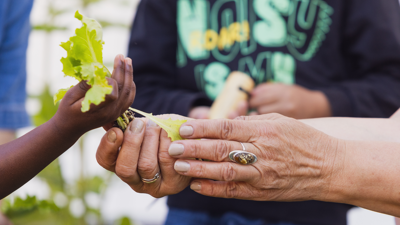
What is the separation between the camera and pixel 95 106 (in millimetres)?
598

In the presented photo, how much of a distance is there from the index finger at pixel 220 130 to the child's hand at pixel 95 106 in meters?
0.16

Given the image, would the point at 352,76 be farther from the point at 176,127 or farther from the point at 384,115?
the point at 176,127

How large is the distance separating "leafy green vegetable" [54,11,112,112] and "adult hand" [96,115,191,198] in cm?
16

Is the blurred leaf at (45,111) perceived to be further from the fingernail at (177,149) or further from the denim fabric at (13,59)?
the fingernail at (177,149)

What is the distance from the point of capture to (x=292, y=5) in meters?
1.22

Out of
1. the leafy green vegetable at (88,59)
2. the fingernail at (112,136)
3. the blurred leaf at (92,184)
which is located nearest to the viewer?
the leafy green vegetable at (88,59)

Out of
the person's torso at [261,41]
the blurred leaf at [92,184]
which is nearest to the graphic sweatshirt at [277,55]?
the person's torso at [261,41]

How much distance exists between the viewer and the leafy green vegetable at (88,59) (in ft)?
1.90

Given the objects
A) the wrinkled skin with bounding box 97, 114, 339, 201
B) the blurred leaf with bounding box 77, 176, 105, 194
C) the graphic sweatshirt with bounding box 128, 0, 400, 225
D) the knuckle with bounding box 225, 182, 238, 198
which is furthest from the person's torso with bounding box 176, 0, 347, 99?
the blurred leaf with bounding box 77, 176, 105, 194

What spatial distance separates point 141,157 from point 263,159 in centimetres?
29

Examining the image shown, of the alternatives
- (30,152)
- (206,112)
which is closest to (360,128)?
(206,112)

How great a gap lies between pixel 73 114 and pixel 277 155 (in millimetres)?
462

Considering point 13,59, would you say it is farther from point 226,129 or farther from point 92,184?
point 92,184

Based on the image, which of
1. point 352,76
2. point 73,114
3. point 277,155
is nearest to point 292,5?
point 352,76
